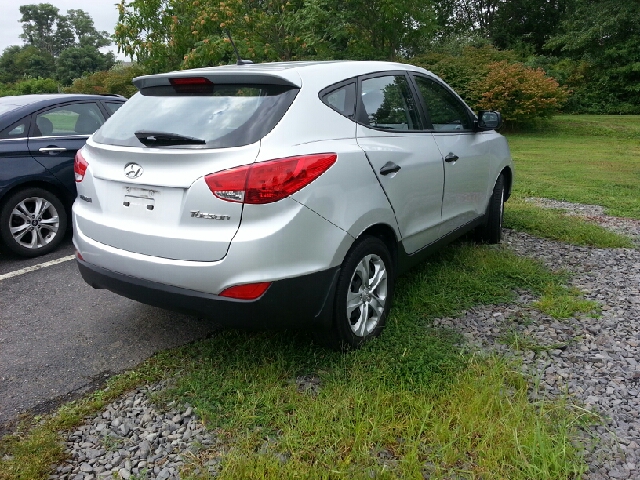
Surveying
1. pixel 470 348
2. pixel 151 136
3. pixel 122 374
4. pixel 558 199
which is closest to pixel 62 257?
pixel 122 374

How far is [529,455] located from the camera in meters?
2.39

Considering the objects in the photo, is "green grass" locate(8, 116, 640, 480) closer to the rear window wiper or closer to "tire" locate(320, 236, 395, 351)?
"tire" locate(320, 236, 395, 351)

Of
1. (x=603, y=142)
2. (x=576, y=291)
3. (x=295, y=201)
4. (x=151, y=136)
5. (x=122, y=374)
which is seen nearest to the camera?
(x=295, y=201)

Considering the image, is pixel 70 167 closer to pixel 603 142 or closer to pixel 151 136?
pixel 151 136

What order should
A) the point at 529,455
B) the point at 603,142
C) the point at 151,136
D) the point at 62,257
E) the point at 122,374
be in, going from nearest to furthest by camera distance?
the point at 529,455
the point at 151,136
the point at 122,374
the point at 62,257
the point at 603,142

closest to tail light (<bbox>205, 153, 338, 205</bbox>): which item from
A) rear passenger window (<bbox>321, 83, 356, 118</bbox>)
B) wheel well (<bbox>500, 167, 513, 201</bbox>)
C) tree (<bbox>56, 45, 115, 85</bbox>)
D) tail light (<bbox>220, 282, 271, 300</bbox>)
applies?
tail light (<bbox>220, 282, 271, 300</bbox>)

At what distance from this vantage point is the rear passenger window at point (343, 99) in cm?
320

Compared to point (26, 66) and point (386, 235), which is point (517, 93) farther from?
point (26, 66)

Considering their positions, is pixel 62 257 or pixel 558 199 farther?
pixel 558 199

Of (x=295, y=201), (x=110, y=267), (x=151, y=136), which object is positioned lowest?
(x=110, y=267)

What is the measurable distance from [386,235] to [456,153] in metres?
1.19

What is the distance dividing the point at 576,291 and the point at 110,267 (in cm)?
333

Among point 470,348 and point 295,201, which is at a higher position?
point 295,201

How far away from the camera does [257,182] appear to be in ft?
8.68
